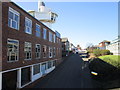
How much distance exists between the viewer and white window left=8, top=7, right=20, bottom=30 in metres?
10.7

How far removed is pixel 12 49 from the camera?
36.3ft

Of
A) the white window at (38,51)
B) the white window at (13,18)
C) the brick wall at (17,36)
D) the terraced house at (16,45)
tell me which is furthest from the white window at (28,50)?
the white window at (13,18)

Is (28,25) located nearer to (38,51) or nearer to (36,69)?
(38,51)

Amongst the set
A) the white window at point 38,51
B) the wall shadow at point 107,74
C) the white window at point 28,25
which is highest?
the white window at point 28,25

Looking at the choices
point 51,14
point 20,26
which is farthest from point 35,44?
point 51,14

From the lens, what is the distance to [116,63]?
47.4 ft

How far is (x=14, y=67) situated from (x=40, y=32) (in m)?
8.36

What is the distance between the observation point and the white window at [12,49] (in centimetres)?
1059

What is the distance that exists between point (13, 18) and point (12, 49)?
9.87 ft

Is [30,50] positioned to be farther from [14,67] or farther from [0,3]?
[0,3]

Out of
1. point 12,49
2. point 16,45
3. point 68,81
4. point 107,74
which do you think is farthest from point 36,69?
point 107,74

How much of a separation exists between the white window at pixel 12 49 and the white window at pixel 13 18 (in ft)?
4.93

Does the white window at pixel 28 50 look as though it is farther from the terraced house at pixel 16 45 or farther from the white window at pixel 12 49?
the white window at pixel 12 49

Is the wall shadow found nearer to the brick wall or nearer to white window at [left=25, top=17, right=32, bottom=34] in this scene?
the brick wall
